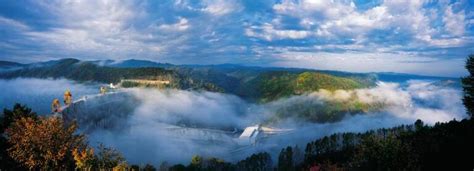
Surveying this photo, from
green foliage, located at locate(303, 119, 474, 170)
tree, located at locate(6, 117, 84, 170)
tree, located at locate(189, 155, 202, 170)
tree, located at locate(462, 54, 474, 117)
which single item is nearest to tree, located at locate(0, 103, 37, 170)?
tree, located at locate(6, 117, 84, 170)

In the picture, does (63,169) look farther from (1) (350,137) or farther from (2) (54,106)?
(1) (350,137)

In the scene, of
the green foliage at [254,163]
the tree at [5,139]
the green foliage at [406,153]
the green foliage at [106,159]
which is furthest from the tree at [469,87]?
the green foliage at [254,163]

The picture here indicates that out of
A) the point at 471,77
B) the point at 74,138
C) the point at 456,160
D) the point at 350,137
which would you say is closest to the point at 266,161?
the point at 350,137

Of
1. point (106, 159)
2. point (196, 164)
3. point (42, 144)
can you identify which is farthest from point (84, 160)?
point (196, 164)

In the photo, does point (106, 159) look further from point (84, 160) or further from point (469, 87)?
point (469, 87)

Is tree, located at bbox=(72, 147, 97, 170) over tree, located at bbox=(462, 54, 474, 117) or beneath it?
beneath

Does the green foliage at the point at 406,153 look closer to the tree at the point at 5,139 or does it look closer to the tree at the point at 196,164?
the tree at the point at 5,139

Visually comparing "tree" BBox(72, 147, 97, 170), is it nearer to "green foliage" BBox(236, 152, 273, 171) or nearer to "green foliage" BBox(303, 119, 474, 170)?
"green foliage" BBox(303, 119, 474, 170)
